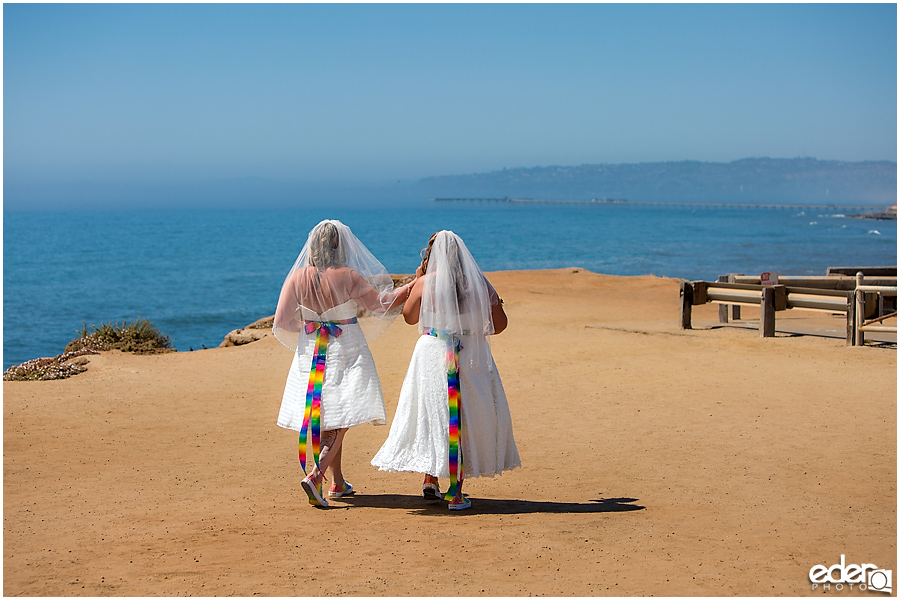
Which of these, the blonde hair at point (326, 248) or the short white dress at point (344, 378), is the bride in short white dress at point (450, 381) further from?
the blonde hair at point (326, 248)

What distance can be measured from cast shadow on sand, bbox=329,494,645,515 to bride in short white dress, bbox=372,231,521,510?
202 mm

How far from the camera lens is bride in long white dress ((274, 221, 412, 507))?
5.51 metres

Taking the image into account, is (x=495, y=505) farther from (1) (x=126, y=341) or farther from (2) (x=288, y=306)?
(1) (x=126, y=341)

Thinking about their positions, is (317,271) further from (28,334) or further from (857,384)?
(28,334)

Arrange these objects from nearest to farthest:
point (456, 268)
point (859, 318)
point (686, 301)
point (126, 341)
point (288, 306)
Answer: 1. point (456, 268)
2. point (288, 306)
3. point (859, 318)
4. point (686, 301)
5. point (126, 341)

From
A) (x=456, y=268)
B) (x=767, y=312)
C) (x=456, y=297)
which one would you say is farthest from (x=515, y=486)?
(x=767, y=312)

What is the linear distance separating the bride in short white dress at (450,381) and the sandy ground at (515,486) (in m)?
0.38

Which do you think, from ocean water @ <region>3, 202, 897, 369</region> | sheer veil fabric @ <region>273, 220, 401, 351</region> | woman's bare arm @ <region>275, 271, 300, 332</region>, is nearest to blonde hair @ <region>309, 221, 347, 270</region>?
sheer veil fabric @ <region>273, 220, 401, 351</region>

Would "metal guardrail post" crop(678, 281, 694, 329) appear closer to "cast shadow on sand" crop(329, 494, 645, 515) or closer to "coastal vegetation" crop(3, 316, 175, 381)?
"cast shadow on sand" crop(329, 494, 645, 515)

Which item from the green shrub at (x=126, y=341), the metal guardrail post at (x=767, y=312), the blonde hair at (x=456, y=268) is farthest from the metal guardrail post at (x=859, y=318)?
the green shrub at (x=126, y=341)

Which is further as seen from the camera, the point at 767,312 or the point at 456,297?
the point at 767,312

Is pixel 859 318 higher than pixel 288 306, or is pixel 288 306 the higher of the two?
pixel 288 306

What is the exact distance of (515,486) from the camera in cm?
622

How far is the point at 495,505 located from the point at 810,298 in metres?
8.52
